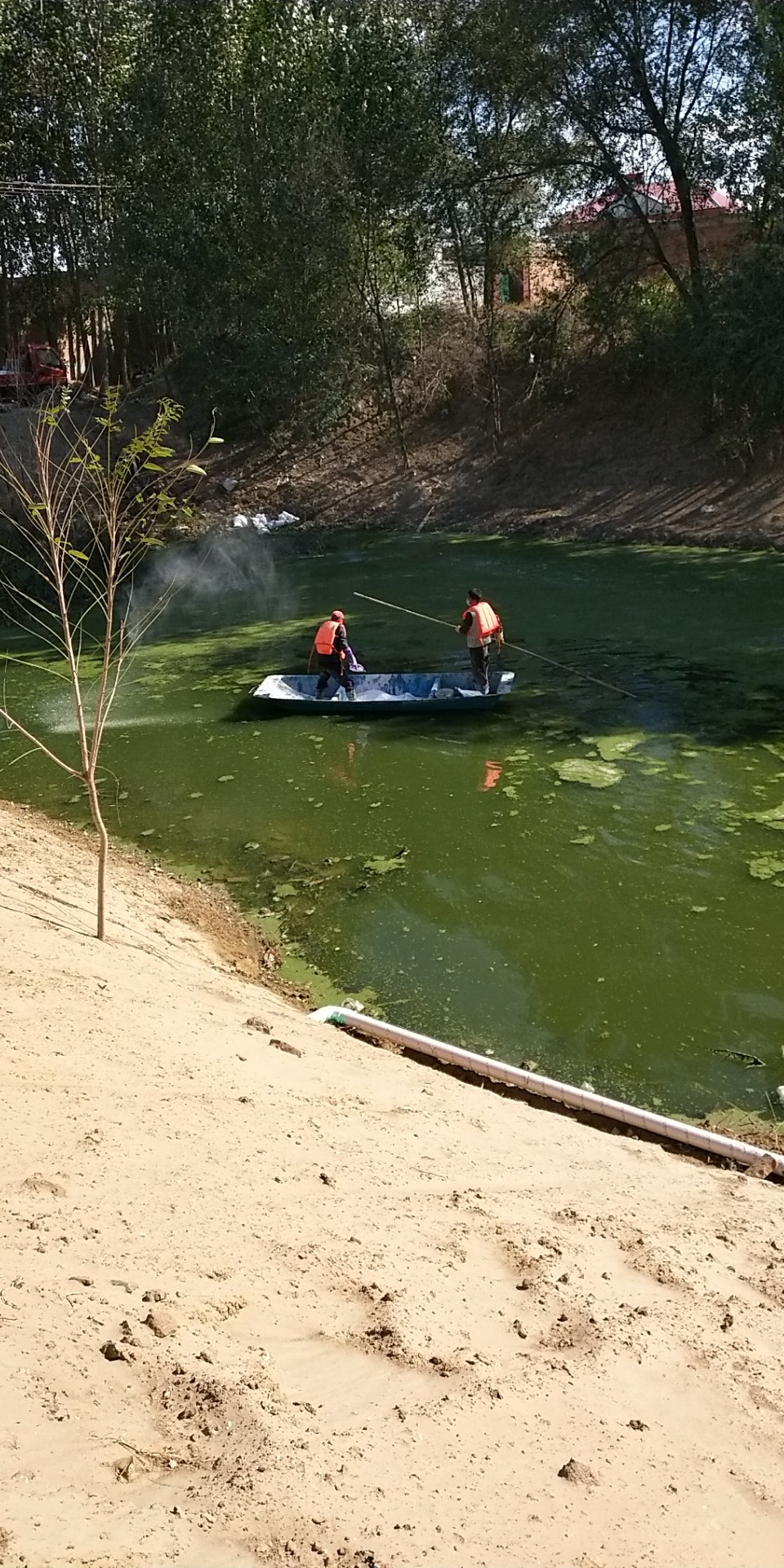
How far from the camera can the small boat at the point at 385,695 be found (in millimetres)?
14211

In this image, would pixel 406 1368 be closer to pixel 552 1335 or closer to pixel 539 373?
pixel 552 1335

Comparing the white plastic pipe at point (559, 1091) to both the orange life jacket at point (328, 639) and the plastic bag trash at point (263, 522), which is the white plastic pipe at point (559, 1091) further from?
the plastic bag trash at point (263, 522)

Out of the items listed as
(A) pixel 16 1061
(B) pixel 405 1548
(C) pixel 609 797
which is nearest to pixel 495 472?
(C) pixel 609 797

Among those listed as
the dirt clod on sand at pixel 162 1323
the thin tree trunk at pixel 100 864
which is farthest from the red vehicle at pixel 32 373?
the dirt clod on sand at pixel 162 1323

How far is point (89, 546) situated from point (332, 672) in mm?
6659

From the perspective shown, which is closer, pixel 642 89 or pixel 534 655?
pixel 534 655

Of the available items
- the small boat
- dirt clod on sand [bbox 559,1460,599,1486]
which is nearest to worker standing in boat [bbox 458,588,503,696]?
the small boat

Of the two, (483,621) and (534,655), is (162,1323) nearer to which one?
(483,621)

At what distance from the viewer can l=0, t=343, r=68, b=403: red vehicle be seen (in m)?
33.2

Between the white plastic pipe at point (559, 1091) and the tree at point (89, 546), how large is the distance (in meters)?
1.98

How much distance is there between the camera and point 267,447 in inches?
1335

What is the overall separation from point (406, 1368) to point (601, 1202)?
1621 millimetres

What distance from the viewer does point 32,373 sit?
34156mm

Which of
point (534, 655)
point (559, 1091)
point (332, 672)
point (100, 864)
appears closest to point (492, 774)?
point (332, 672)
